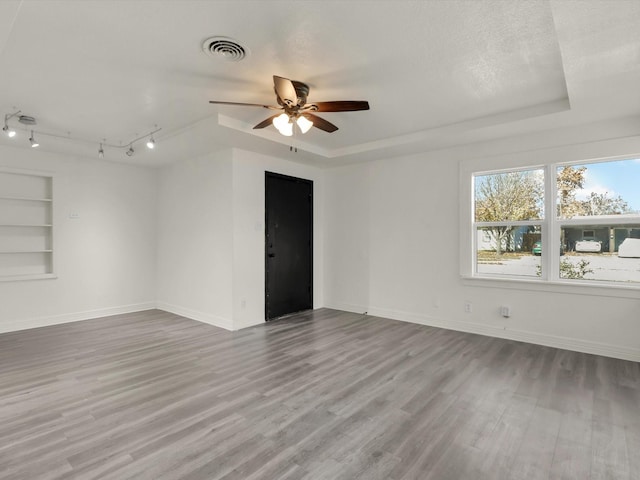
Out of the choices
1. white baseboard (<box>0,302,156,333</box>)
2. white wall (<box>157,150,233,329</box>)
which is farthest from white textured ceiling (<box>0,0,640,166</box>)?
white baseboard (<box>0,302,156,333</box>)

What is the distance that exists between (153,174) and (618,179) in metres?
6.73

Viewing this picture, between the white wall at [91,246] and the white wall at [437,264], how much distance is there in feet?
10.7

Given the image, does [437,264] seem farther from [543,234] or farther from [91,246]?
[91,246]

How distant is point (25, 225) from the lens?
474 centimetres

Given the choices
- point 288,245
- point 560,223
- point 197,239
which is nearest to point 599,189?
point 560,223

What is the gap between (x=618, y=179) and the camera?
3678 mm

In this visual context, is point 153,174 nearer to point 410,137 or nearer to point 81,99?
point 81,99

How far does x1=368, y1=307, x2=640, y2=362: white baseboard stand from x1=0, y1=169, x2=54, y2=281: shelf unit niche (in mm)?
5165

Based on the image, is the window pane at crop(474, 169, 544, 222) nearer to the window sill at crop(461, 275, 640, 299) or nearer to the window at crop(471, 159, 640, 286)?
the window at crop(471, 159, 640, 286)

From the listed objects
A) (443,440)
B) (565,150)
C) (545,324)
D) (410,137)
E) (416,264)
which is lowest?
(443,440)

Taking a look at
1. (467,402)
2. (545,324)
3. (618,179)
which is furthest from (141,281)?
(618,179)

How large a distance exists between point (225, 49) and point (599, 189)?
4.12m

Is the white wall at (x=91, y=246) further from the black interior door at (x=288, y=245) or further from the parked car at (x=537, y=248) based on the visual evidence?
the parked car at (x=537, y=248)

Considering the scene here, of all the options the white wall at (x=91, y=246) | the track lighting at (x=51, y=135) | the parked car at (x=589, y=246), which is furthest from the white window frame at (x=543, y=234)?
the white wall at (x=91, y=246)
